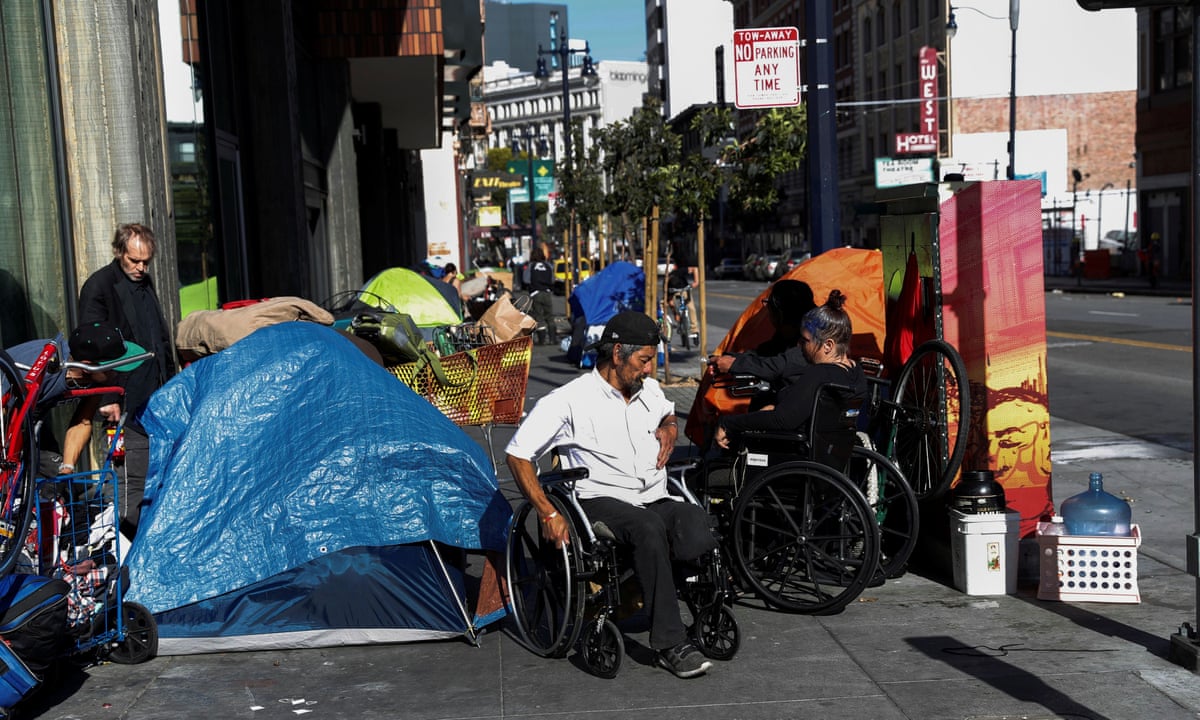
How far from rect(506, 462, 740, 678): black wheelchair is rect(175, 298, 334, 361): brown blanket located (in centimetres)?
206

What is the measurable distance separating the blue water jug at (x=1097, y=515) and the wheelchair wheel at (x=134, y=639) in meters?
4.23

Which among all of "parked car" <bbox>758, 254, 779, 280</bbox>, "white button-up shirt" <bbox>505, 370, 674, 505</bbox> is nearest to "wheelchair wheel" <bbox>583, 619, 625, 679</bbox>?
"white button-up shirt" <bbox>505, 370, 674, 505</bbox>

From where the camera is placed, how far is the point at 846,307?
332 inches

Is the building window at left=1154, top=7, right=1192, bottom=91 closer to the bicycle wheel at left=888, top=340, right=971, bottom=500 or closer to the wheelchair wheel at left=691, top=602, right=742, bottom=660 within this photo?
the bicycle wheel at left=888, top=340, right=971, bottom=500

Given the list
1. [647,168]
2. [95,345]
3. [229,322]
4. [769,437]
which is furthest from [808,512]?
[647,168]

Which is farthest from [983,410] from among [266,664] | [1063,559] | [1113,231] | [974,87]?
[974,87]

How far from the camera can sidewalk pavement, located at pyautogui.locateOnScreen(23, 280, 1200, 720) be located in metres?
5.05

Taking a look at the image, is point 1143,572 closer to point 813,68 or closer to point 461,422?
point 461,422

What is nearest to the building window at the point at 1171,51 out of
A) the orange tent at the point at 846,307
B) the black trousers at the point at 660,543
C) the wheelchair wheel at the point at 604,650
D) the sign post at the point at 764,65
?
the sign post at the point at 764,65

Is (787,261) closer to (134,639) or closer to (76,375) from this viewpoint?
(76,375)

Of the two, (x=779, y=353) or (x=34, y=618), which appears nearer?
(x=34, y=618)

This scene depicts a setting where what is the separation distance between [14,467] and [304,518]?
1278mm

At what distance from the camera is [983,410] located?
7.18 metres

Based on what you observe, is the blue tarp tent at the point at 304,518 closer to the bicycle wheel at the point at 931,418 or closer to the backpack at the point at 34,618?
the backpack at the point at 34,618
